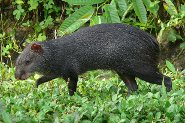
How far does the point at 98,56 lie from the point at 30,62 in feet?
2.57

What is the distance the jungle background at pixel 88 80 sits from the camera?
15.2ft

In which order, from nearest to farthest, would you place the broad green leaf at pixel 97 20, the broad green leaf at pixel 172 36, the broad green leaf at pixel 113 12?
1. the broad green leaf at pixel 113 12
2. the broad green leaf at pixel 97 20
3. the broad green leaf at pixel 172 36

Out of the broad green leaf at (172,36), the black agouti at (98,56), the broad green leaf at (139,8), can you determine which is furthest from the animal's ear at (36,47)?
the broad green leaf at (172,36)

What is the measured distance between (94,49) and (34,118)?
6.13 ft

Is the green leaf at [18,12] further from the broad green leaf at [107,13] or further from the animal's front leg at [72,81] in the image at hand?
Answer: the animal's front leg at [72,81]

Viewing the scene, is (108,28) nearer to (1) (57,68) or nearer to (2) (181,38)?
(1) (57,68)

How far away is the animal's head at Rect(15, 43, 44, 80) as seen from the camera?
21.1 ft

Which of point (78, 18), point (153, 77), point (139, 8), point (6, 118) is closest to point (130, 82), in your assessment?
point (153, 77)

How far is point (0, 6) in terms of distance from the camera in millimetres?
10914

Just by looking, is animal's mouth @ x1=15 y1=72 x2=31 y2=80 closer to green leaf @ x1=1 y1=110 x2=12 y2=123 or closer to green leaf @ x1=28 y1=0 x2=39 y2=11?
green leaf @ x1=1 y1=110 x2=12 y2=123

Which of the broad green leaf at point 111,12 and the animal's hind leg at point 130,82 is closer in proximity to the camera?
the animal's hind leg at point 130,82

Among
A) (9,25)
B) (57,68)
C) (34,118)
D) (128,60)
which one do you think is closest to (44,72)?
(57,68)

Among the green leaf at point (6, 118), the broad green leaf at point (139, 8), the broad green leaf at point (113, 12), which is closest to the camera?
the green leaf at point (6, 118)

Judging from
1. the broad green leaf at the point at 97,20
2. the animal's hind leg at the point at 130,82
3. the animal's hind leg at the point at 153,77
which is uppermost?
the broad green leaf at the point at 97,20
